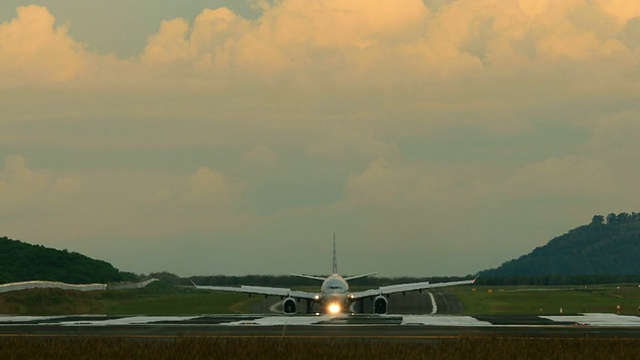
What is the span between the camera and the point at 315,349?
45.3 metres

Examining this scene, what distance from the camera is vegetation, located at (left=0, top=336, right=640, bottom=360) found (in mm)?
42844

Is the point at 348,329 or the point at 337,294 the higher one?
the point at 337,294

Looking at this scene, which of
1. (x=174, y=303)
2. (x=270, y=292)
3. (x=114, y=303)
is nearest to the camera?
(x=270, y=292)

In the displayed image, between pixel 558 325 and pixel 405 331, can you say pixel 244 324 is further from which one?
pixel 558 325

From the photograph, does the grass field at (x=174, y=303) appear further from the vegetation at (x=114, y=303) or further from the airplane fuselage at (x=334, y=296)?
the airplane fuselage at (x=334, y=296)

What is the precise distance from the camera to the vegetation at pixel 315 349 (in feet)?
141

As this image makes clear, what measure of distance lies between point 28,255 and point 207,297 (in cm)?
6500

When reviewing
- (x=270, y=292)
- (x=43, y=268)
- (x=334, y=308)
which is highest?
(x=43, y=268)

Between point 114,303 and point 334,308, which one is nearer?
point 334,308

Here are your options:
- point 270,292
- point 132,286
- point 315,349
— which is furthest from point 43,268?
point 315,349

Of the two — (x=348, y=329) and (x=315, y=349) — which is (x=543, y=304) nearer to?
(x=348, y=329)

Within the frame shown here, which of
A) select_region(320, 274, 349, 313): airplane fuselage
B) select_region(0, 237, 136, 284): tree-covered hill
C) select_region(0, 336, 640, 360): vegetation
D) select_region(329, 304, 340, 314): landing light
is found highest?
select_region(0, 237, 136, 284): tree-covered hill

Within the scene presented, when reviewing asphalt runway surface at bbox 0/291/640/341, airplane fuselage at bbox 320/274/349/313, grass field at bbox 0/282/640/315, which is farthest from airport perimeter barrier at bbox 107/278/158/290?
asphalt runway surface at bbox 0/291/640/341

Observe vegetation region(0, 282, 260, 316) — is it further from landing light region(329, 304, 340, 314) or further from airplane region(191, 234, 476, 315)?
landing light region(329, 304, 340, 314)
